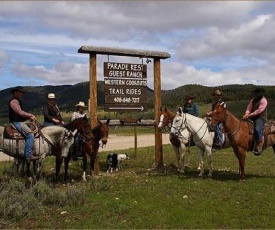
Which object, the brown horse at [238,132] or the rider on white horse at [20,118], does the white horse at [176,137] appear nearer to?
the brown horse at [238,132]

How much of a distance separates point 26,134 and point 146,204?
15.9ft

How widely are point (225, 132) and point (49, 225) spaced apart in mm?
7533

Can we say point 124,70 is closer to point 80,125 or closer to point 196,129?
point 80,125

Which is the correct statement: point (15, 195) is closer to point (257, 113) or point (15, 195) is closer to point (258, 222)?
point (258, 222)

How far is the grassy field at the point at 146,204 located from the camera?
9.04 m

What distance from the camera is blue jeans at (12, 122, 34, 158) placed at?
12.7m

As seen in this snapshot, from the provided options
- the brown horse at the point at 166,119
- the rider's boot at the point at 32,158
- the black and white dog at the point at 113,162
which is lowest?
the black and white dog at the point at 113,162

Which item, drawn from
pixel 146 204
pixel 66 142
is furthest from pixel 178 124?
pixel 146 204

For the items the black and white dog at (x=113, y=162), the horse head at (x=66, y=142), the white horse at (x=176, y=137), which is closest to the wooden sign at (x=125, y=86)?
the white horse at (x=176, y=137)

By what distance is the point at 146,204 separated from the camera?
34.6 ft

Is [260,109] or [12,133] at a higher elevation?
[260,109]

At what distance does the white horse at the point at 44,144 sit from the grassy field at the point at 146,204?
120 cm

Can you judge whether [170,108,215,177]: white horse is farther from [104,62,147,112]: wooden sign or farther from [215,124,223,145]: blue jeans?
[104,62,147,112]: wooden sign

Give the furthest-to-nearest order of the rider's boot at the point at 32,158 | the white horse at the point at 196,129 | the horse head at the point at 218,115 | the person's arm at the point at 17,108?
the white horse at the point at 196,129 → the horse head at the point at 218,115 → the rider's boot at the point at 32,158 → the person's arm at the point at 17,108
